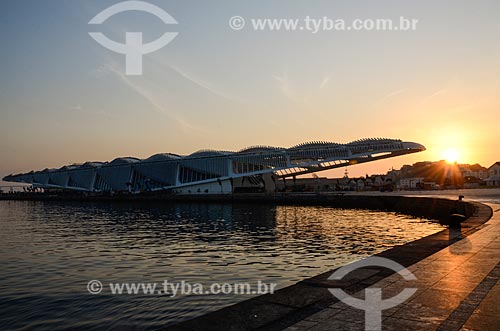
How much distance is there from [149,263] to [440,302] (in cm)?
1500

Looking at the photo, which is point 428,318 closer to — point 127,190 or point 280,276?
point 280,276

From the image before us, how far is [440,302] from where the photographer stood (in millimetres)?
8453

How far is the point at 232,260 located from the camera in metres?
20.8

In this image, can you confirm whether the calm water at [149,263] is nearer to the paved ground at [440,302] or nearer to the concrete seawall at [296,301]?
the concrete seawall at [296,301]

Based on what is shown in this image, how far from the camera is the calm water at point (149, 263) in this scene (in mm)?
12656

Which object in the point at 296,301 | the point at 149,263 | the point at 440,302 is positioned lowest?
the point at 149,263

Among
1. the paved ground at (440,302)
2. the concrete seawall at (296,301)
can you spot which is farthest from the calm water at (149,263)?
the paved ground at (440,302)

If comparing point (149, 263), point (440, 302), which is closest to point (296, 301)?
point (440, 302)

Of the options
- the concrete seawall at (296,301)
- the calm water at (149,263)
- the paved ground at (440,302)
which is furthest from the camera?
the calm water at (149,263)

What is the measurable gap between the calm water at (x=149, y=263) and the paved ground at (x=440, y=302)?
5408 millimetres

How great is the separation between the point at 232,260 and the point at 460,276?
1204 centimetres

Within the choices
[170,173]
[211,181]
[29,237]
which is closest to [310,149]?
[211,181]

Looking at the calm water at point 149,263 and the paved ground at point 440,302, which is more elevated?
the paved ground at point 440,302

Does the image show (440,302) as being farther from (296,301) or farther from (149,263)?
(149,263)
